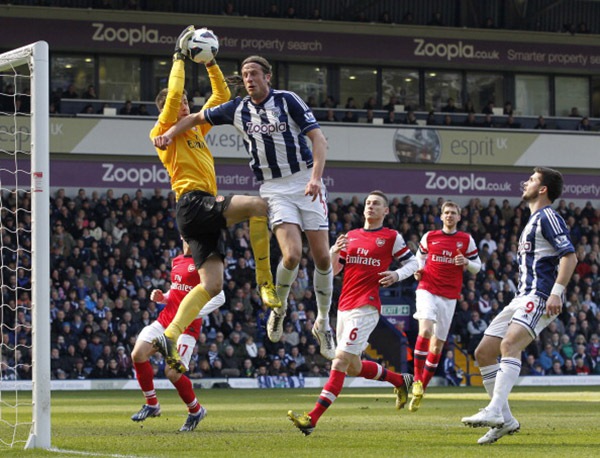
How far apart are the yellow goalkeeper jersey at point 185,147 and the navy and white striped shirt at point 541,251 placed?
2983 mm

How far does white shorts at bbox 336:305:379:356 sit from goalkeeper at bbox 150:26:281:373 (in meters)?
1.69

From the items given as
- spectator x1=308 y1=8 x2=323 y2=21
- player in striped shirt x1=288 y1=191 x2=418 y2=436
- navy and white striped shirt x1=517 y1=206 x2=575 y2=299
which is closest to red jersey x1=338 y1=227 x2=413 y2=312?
player in striped shirt x1=288 y1=191 x2=418 y2=436

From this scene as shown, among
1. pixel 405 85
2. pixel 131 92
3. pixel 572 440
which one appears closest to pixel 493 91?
pixel 405 85

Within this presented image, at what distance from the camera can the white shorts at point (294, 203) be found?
10.5 m

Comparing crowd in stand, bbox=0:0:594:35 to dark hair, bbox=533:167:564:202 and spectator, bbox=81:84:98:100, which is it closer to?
spectator, bbox=81:84:98:100

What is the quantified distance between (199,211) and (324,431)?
2.71 meters

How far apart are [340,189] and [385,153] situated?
178cm

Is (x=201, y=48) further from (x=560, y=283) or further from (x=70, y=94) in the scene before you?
(x=70, y=94)

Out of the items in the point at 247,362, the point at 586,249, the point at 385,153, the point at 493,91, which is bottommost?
the point at 247,362

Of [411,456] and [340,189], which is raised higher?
[340,189]

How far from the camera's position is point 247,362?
83.6ft

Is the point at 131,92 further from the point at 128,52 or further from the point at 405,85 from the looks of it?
the point at 405,85

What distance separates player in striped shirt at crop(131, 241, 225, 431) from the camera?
12.1 meters

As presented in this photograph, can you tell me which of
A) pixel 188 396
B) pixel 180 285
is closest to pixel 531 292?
pixel 188 396
